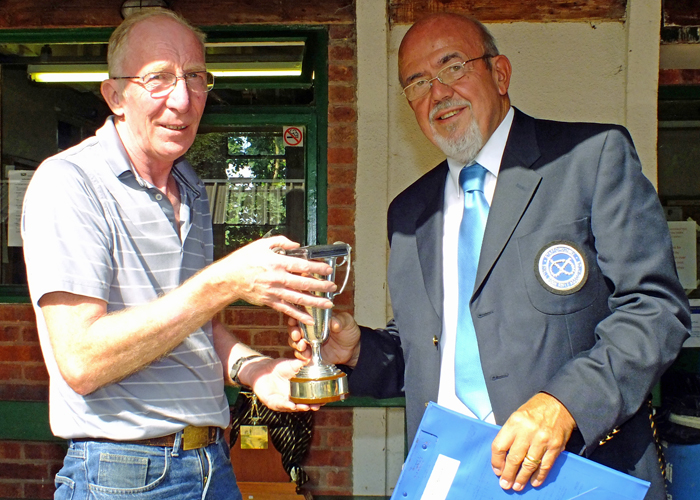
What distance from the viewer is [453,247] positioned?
93.6 inches

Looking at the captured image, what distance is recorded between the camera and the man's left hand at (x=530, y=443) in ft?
5.82

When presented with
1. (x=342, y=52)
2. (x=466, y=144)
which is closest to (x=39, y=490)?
(x=342, y=52)

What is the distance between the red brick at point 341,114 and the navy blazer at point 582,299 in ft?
7.06

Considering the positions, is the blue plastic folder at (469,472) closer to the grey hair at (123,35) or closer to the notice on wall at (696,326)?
the grey hair at (123,35)

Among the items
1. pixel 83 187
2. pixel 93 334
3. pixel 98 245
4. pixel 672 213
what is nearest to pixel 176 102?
pixel 83 187

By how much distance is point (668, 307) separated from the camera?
1.91 m

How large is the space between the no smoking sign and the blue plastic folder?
295 centimetres

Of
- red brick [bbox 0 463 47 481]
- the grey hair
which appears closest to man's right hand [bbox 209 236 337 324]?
the grey hair

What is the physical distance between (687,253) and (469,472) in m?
3.51

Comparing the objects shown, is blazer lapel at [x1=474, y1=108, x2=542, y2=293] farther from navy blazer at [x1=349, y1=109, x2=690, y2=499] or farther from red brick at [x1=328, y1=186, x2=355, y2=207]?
red brick at [x1=328, y1=186, x2=355, y2=207]

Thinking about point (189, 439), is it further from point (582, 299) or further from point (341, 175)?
point (341, 175)

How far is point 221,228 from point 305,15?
153 cm

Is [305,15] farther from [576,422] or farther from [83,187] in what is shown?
[576,422]

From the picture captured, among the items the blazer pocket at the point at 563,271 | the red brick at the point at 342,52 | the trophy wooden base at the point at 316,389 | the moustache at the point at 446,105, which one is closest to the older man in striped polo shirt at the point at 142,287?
the trophy wooden base at the point at 316,389
